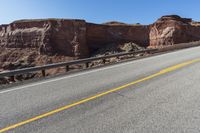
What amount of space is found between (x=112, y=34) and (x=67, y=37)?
33.2 ft

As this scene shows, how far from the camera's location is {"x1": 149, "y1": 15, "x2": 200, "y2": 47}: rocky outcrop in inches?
1706

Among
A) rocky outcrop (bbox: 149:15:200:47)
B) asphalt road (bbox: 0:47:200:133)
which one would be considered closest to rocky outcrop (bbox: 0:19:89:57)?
rocky outcrop (bbox: 149:15:200:47)

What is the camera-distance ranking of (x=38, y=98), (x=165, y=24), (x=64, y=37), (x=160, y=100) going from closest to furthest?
(x=160, y=100)
(x=38, y=98)
(x=165, y=24)
(x=64, y=37)

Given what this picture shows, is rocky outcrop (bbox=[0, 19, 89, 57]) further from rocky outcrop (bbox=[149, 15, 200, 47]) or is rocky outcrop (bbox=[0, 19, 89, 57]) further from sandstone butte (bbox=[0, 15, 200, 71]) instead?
rocky outcrop (bbox=[149, 15, 200, 47])

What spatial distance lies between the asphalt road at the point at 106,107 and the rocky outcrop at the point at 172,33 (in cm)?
3719

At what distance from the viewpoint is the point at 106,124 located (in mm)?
4555

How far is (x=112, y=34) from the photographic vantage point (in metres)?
53.5

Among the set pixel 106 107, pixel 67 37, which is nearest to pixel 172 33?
pixel 67 37

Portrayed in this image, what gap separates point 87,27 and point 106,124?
160 feet

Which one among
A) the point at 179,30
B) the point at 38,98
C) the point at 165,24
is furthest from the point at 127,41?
the point at 38,98

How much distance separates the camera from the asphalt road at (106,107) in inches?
175

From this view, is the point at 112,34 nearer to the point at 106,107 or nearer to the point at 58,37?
the point at 58,37

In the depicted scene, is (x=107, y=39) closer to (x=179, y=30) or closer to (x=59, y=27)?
(x=59, y=27)

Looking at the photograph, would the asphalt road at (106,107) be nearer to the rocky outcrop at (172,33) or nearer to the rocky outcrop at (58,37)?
the rocky outcrop at (172,33)
